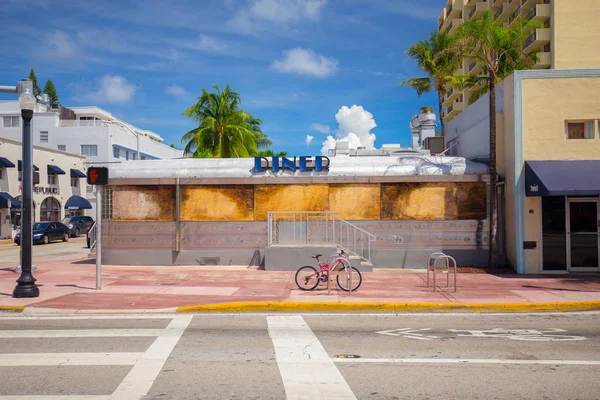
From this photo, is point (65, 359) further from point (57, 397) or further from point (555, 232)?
point (555, 232)

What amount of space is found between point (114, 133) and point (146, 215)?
1500 inches

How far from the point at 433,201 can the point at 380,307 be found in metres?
7.76

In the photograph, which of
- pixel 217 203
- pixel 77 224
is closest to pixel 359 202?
pixel 217 203

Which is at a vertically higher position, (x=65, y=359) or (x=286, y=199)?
(x=286, y=199)

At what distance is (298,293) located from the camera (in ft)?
40.6

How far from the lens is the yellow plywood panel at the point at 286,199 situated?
59.4 feet

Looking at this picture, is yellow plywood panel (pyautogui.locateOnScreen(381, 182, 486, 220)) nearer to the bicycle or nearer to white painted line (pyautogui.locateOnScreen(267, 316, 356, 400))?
the bicycle


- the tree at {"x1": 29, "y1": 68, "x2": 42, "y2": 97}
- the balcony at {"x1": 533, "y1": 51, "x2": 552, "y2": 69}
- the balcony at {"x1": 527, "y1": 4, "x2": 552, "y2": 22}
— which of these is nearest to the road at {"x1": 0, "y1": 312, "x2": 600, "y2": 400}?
the balcony at {"x1": 533, "y1": 51, "x2": 552, "y2": 69}

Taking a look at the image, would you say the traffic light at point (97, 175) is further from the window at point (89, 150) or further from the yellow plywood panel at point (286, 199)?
the window at point (89, 150)

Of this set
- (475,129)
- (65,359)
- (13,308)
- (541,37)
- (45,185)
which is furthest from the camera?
(541,37)

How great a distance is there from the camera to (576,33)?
42.9m

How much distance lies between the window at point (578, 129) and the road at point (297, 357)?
818 centimetres

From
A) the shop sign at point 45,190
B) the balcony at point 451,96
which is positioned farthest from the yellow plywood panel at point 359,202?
the balcony at point 451,96

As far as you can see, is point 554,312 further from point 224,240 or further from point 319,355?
point 224,240
